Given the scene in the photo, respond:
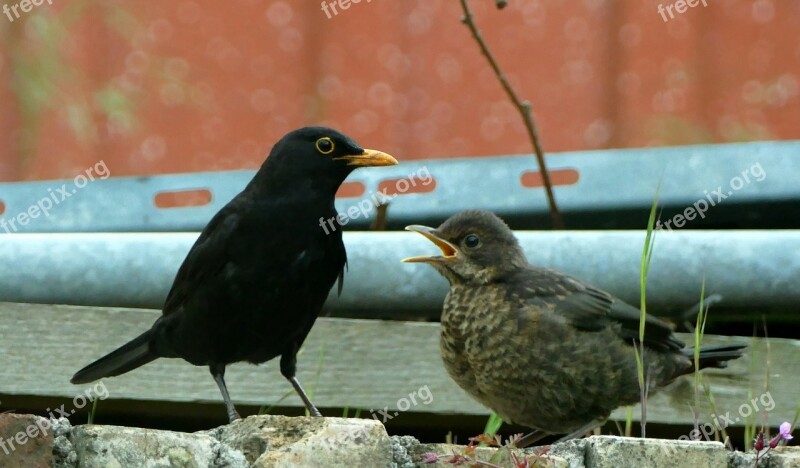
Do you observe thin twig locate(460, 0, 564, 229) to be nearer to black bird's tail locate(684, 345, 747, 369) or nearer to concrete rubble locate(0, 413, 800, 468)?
black bird's tail locate(684, 345, 747, 369)

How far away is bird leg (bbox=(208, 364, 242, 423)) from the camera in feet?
9.61

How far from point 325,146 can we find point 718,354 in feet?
3.70

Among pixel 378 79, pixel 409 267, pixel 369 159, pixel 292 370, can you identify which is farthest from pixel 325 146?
pixel 378 79

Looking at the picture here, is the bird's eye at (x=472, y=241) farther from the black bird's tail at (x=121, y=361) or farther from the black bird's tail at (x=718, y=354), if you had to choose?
the black bird's tail at (x=121, y=361)

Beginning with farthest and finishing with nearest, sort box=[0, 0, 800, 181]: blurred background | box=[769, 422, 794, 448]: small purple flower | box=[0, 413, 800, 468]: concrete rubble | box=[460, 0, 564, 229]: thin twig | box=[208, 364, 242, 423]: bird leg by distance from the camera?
box=[0, 0, 800, 181]: blurred background < box=[460, 0, 564, 229]: thin twig < box=[208, 364, 242, 423]: bird leg < box=[769, 422, 794, 448]: small purple flower < box=[0, 413, 800, 468]: concrete rubble

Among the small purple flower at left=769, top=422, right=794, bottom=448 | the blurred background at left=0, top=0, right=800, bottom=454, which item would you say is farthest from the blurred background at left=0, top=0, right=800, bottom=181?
the small purple flower at left=769, top=422, right=794, bottom=448

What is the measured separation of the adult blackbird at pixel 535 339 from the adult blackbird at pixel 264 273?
0.27 m

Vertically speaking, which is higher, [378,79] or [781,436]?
[378,79]

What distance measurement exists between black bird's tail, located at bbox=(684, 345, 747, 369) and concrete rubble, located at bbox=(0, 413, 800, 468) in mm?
763

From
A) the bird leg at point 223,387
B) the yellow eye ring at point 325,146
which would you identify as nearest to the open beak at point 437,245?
the yellow eye ring at point 325,146

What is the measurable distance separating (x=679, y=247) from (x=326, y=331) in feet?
3.00

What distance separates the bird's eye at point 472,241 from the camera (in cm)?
314

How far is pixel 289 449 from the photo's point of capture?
202cm

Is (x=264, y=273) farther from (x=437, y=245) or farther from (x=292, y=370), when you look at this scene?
(x=437, y=245)
